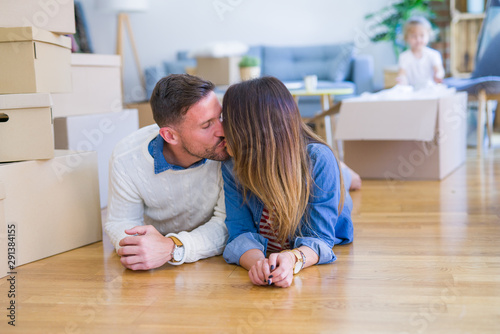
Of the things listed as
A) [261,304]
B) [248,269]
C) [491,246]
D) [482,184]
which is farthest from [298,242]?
[482,184]

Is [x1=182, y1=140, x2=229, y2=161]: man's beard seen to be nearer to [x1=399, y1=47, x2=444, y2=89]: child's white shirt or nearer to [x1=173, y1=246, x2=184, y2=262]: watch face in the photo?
[x1=173, y1=246, x2=184, y2=262]: watch face

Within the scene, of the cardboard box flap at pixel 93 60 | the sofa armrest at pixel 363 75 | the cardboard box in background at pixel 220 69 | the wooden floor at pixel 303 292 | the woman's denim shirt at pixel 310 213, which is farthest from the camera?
the sofa armrest at pixel 363 75

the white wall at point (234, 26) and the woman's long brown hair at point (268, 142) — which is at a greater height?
the white wall at point (234, 26)

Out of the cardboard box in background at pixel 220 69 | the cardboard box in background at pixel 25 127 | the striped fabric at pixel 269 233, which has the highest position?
the cardboard box in background at pixel 220 69

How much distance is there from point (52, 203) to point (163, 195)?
309 mm

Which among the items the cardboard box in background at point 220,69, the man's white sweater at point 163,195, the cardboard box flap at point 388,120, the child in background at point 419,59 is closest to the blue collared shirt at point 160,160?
the man's white sweater at point 163,195

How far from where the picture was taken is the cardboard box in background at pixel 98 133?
213 centimetres

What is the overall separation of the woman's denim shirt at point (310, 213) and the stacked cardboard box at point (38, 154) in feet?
1.52

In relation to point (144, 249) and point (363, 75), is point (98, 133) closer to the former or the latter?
point (144, 249)

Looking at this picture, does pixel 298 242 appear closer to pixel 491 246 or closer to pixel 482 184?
pixel 491 246

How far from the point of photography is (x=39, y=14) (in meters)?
1.72

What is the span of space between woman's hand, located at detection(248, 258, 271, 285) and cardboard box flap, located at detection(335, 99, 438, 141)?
124cm

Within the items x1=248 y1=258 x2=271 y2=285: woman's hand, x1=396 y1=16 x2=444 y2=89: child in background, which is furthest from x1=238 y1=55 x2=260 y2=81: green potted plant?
x1=248 y1=258 x2=271 y2=285: woman's hand

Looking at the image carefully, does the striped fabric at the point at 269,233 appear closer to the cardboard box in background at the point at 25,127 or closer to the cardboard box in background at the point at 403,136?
the cardboard box in background at the point at 25,127
